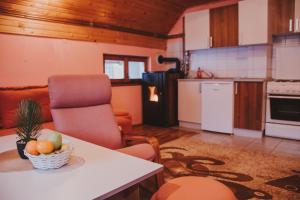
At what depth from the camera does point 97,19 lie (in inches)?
173

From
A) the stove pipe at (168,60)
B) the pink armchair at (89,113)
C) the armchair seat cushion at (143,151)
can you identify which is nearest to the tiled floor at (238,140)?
the stove pipe at (168,60)

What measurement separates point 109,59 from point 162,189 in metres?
3.82

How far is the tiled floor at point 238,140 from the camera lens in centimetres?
355

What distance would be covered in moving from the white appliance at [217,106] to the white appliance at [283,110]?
2.04ft

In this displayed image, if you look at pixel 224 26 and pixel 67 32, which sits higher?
pixel 224 26

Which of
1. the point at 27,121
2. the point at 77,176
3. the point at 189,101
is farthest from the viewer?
the point at 189,101

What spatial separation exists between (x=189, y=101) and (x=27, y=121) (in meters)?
4.05

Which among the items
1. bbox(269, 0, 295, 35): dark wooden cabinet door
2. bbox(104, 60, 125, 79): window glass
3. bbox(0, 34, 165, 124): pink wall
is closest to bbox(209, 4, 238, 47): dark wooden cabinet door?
bbox(269, 0, 295, 35): dark wooden cabinet door

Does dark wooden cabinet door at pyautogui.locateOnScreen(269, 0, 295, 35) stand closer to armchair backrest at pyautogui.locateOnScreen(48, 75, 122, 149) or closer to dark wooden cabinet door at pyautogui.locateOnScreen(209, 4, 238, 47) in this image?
dark wooden cabinet door at pyautogui.locateOnScreen(209, 4, 238, 47)

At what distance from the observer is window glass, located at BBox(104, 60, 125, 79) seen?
4910 mm

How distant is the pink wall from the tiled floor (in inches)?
41.4

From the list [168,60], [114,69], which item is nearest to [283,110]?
[168,60]

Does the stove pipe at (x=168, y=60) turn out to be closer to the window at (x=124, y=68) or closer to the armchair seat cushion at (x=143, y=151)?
the window at (x=124, y=68)

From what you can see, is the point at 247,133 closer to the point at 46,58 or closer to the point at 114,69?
the point at 114,69
